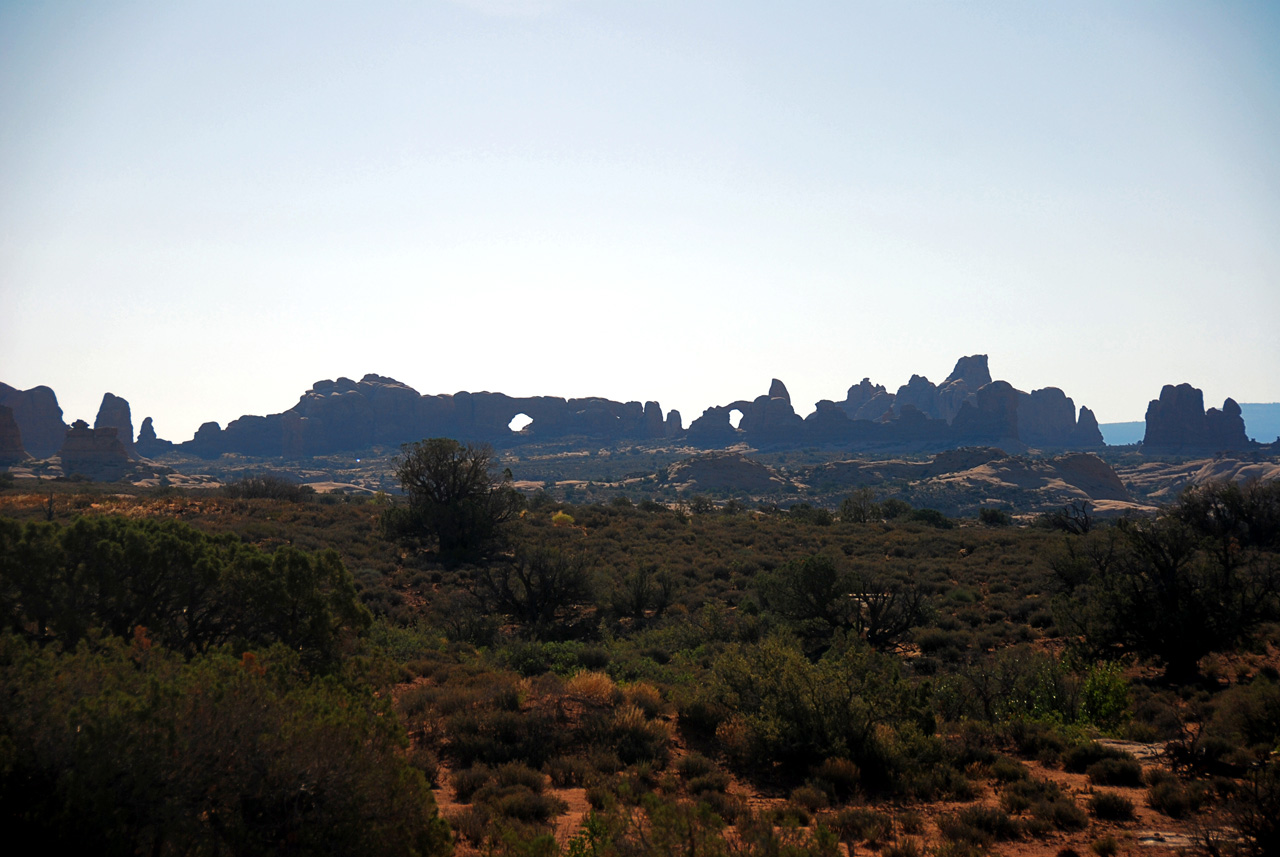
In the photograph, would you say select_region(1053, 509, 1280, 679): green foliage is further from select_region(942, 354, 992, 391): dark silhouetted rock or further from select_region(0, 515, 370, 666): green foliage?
select_region(942, 354, 992, 391): dark silhouetted rock

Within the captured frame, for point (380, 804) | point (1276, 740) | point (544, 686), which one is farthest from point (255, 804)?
point (1276, 740)

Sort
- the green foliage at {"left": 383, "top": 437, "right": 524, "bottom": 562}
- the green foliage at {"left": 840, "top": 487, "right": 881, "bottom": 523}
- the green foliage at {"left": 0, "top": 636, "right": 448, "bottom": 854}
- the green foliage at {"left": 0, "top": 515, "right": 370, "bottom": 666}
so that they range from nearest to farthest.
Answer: the green foliage at {"left": 0, "top": 636, "right": 448, "bottom": 854}
the green foliage at {"left": 0, "top": 515, "right": 370, "bottom": 666}
the green foliage at {"left": 383, "top": 437, "right": 524, "bottom": 562}
the green foliage at {"left": 840, "top": 487, "right": 881, "bottom": 523}

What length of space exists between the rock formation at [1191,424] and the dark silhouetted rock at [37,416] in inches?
7482

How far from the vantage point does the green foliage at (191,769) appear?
3.39 meters

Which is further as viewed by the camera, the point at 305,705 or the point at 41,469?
the point at 41,469

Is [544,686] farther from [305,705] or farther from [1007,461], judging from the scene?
[1007,461]

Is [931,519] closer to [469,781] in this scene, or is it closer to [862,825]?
[862,825]

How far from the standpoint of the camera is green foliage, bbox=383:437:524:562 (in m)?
24.0

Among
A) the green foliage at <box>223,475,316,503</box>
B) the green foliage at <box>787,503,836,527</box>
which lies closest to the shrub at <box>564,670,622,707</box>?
the green foliage at <box>787,503,836,527</box>

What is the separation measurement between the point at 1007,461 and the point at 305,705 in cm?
8996

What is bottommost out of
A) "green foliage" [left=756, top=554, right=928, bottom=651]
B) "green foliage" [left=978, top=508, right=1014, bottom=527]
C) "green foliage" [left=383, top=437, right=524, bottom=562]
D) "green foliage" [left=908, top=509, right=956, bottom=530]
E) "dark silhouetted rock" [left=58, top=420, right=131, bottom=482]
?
"green foliage" [left=978, top=508, right=1014, bottom=527]

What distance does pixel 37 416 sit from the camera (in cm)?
10656

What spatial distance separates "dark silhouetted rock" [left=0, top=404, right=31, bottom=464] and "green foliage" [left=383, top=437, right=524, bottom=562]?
79.8 meters

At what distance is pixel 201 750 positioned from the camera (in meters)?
3.76
